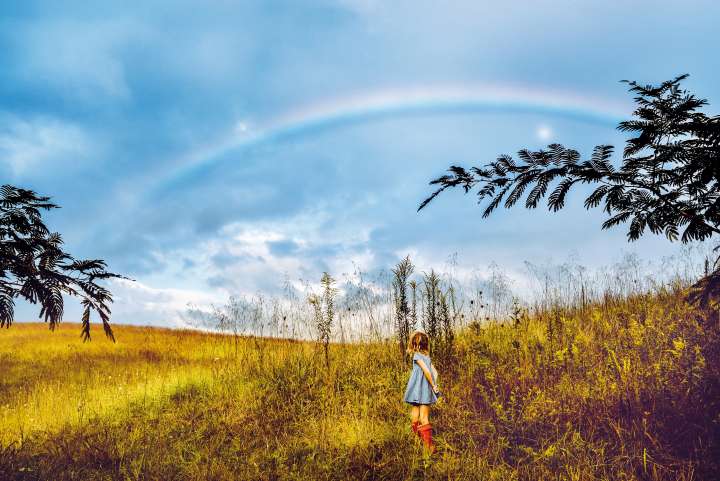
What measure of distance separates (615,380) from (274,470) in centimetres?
374

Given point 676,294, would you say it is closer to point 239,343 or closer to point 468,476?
point 468,476

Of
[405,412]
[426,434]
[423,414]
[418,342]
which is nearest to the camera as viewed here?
[426,434]

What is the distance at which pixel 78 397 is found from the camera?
8352 millimetres

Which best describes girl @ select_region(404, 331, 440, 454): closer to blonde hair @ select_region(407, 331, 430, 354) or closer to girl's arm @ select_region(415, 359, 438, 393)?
girl's arm @ select_region(415, 359, 438, 393)

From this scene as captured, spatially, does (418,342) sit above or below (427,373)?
above

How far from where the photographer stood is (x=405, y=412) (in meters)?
6.18

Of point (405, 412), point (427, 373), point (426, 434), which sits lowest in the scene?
point (426, 434)

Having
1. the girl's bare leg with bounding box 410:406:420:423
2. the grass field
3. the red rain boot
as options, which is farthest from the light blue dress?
the grass field

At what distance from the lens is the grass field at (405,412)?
4.80m

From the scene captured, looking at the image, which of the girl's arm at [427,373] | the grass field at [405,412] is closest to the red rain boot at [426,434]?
the grass field at [405,412]

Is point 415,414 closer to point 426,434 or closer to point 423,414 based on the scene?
point 423,414

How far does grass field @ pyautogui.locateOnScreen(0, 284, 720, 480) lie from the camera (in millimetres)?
4801

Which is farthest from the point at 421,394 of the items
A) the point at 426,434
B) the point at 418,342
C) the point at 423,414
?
the point at 418,342

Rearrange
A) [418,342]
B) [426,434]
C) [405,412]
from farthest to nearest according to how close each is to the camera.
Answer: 1. [405,412]
2. [418,342]
3. [426,434]
